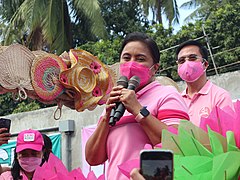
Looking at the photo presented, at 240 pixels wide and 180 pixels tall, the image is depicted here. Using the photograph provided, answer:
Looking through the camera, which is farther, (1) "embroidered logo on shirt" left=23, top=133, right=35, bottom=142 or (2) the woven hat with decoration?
(2) the woven hat with decoration

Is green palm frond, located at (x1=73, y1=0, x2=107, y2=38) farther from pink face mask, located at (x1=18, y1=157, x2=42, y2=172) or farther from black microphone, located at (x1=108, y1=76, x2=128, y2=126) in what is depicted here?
black microphone, located at (x1=108, y1=76, x2=128, y2=126)

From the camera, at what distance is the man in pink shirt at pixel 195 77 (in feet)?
8.03

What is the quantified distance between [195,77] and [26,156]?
3.59 feet

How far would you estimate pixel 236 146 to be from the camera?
44.1 inches

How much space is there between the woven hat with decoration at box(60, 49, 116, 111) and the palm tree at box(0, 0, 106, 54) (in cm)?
916

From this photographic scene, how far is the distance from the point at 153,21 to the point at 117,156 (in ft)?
A: 52.7

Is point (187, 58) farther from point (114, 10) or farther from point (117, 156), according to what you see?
point (114, 10)

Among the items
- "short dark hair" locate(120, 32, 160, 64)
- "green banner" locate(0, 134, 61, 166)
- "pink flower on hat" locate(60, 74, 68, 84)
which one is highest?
"pink flower on hat" locate(60, 74, 68, 84)

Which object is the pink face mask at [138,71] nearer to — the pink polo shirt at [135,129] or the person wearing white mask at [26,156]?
the pink polo shirt at [135,129]

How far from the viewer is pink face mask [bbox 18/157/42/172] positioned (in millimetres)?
2805

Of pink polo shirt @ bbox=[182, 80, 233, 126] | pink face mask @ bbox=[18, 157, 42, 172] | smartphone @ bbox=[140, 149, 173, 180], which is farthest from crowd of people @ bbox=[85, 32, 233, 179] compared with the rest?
pink face mask @ bbox=[18, 157, 42, 172]

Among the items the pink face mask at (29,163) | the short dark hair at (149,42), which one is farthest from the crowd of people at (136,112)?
the pink face mask at (29,163)

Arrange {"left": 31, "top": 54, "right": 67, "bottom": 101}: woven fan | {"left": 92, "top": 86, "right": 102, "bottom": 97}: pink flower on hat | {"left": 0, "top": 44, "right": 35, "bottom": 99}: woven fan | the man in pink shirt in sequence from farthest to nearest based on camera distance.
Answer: {"left": 92, "top": 86, "right": 102, "bottom": 97}: pink flower on hat, {"left": 31, "top": 54, "right": 67, "bottom": 101}: woven fan, {"left": 0, "top": 44, "right": 35, "bottom": 99}: woven fan, the man in pink shirt

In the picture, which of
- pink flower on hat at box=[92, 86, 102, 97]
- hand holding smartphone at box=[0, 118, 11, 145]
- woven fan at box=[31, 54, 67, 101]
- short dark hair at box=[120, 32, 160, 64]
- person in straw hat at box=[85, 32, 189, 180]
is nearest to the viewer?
person in straw hat at box=[85, 32, 189, 180]
